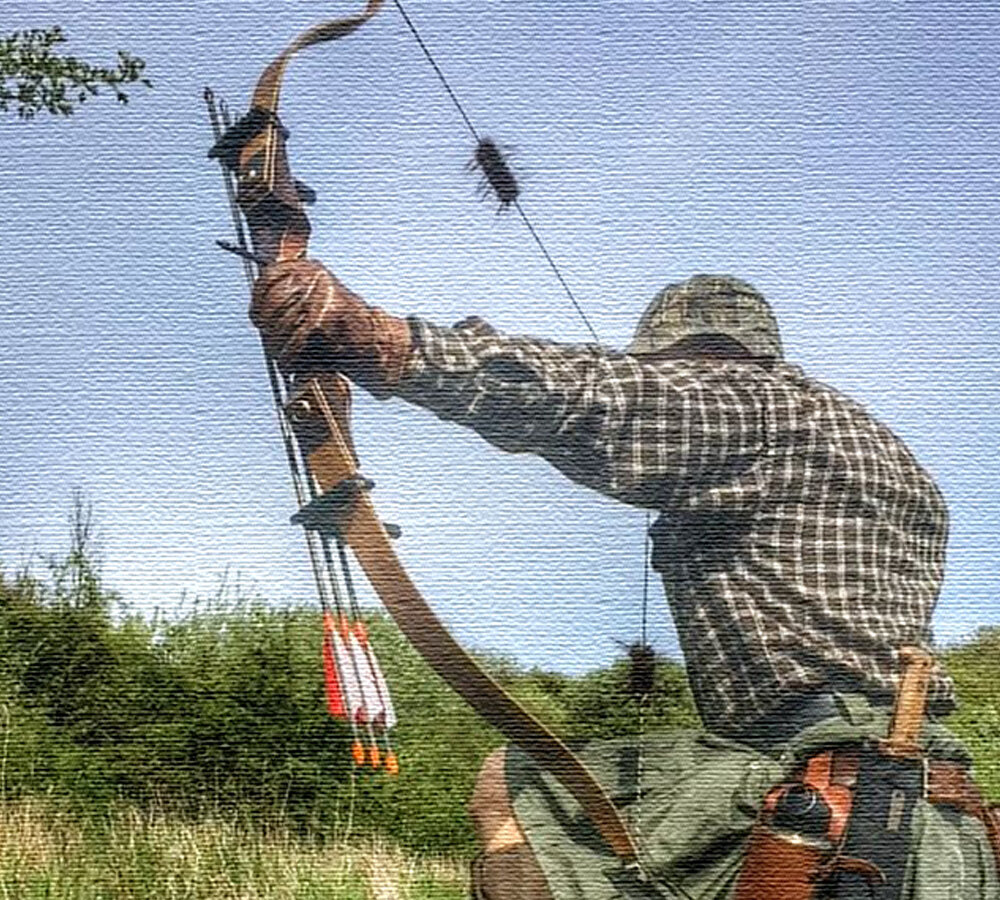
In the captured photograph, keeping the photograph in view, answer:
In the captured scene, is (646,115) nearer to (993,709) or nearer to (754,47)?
(754,47)

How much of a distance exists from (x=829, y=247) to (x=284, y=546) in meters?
0.71

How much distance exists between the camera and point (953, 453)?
1888 mm

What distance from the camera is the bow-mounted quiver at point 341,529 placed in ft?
5.87

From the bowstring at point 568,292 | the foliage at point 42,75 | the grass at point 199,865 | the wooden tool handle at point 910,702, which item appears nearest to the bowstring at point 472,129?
the bowstring at point 568,292

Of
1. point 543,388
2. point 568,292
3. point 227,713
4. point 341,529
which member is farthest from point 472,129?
point 227,713

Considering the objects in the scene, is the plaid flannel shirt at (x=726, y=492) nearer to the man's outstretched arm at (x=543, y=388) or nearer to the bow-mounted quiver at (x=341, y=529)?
the man's outstretched arm at (x=543, y=388)

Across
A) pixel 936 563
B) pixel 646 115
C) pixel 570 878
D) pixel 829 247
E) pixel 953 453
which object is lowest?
pixel 570 878

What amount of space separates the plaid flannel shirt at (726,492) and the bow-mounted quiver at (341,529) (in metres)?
0.12

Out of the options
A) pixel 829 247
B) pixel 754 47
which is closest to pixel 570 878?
pixel 829 247

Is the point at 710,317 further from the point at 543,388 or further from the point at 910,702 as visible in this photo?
the point at 910,702

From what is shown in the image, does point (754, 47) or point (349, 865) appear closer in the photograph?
point (349, 865)

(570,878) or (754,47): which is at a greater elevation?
(754,47)

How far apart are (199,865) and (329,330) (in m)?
0.60

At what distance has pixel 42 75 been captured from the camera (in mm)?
1978
